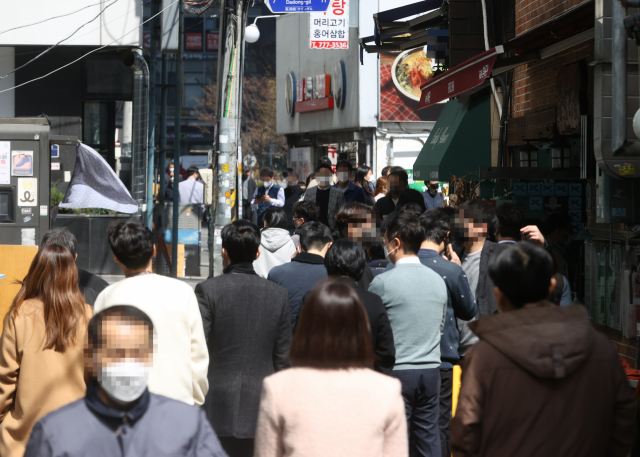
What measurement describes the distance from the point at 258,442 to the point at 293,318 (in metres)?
2.57

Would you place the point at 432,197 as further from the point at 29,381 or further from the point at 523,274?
the point at 523,274

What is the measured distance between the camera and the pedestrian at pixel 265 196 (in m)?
15.5

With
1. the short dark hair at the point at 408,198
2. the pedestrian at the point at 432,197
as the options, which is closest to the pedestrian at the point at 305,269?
the short dark hair at the point at 408,198

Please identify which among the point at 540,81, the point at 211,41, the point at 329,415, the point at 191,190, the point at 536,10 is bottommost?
the point at 329,415

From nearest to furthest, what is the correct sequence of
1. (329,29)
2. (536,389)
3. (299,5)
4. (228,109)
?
(536,389), (228,109), (299,5), (329,29)

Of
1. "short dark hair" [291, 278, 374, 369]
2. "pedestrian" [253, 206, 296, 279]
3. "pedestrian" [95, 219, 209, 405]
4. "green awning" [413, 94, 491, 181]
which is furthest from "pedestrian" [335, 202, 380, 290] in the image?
"green awning" [413, 94, 491, 181]

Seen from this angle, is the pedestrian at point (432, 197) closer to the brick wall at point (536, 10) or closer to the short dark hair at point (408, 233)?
the brick wall at point (536, 10)

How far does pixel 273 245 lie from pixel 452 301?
2.56 metres

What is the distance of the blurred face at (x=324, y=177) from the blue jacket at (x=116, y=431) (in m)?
7.34

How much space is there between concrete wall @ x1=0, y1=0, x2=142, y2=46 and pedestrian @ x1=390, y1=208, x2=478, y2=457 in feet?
30.4

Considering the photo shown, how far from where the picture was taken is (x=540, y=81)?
9.20 meters

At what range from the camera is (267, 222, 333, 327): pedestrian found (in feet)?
18.3

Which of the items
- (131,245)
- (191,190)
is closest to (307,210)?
(131,245)

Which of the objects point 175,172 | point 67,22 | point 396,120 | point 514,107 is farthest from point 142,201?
point 396,120
